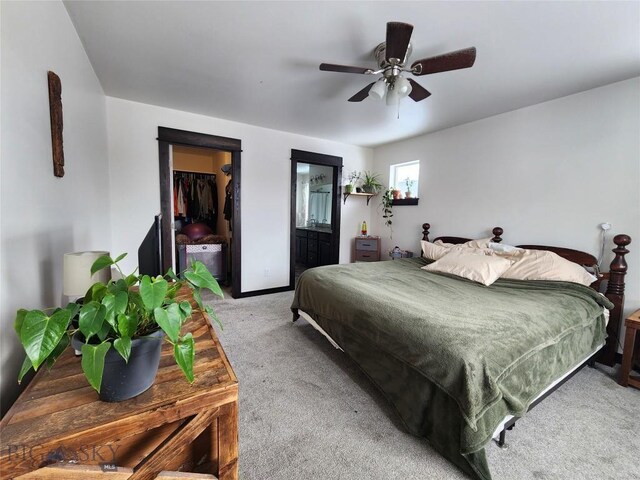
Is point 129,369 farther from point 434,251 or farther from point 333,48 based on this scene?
point 434,251

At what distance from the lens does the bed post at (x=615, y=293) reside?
6.98 ft

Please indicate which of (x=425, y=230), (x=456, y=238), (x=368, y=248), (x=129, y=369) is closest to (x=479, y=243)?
(x=456, y=238)

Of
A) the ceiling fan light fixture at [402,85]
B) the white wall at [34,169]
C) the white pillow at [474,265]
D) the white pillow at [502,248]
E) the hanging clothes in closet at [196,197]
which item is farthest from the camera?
the hanging clothes in closet at [196,197]

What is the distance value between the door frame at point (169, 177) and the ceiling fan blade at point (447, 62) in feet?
8.20

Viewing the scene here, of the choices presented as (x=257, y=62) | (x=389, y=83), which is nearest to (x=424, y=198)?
(x=389, y=83)

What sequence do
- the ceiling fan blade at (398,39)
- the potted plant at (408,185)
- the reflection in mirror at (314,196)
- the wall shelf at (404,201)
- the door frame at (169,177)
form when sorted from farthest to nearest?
the reflection in mirror at (314,196) → the potted plant at (408,185) → the wall shelf at (404,201) → the door frame at (169,177) → the ceiling fan blade at (398,39)

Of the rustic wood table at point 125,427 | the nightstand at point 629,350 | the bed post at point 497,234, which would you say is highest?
the bed post at point 497,234

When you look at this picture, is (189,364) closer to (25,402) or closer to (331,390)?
(25,402)

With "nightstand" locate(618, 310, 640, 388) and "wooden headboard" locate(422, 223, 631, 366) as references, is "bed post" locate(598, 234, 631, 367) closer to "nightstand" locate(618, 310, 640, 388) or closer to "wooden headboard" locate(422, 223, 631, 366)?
"wooden headboard" locate(422, 223, 631, 366)

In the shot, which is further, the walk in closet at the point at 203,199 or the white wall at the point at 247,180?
the walk in closet at the point at 203,199

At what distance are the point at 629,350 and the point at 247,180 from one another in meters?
4.01

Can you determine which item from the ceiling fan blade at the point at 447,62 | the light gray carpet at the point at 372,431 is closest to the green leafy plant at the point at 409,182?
the ceiling fan blade at the point at 447,62

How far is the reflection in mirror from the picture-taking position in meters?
5.59

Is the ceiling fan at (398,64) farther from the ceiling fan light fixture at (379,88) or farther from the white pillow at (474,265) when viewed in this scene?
the white pillow at (474,265)
